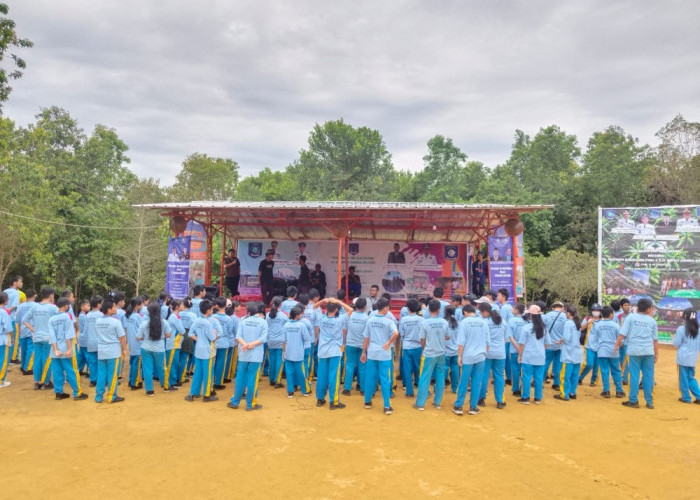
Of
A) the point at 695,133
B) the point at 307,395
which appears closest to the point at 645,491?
the point at 307,395

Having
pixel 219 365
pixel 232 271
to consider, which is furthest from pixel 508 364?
pixel 232 271

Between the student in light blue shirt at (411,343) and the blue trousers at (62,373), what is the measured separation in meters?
4.47

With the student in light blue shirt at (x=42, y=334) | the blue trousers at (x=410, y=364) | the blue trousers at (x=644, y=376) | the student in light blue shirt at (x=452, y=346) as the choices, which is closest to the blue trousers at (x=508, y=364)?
the student in light blue shirt at (x=452, y=346)

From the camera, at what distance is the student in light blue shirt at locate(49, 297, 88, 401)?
5934mm

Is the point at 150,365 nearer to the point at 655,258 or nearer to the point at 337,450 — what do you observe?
the point at 337,450

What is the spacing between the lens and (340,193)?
28.8 m

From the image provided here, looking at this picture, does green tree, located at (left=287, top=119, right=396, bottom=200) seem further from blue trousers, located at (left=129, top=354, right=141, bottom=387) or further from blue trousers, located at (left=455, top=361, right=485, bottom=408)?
blue trousers, located at (left=455, top=361, right=485, bottom=408)

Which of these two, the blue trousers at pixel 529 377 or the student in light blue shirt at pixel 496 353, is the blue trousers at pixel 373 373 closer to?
the student in light blue shirt at pixel 496 353

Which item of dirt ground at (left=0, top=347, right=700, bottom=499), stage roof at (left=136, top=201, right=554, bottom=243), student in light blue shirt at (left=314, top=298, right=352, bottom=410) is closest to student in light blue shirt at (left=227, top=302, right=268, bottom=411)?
dirt ground at (left=0, top=347, right=700, bottom=499)

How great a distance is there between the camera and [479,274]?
13.4 metres

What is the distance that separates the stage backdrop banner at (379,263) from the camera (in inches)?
540

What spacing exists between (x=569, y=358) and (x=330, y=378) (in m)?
3.51

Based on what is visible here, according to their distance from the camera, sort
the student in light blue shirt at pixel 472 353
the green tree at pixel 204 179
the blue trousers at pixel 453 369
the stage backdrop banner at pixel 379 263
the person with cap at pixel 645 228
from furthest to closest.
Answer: the green tree at pixel 204 179
the stage backdrop banner at pixel 379 263
the person with cap at pixel 645 228
the blue trousers at pixel 453 369
the student in light blue shirt at pixel 472 353

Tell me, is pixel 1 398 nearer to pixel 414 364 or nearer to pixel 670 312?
pixel 414 364
